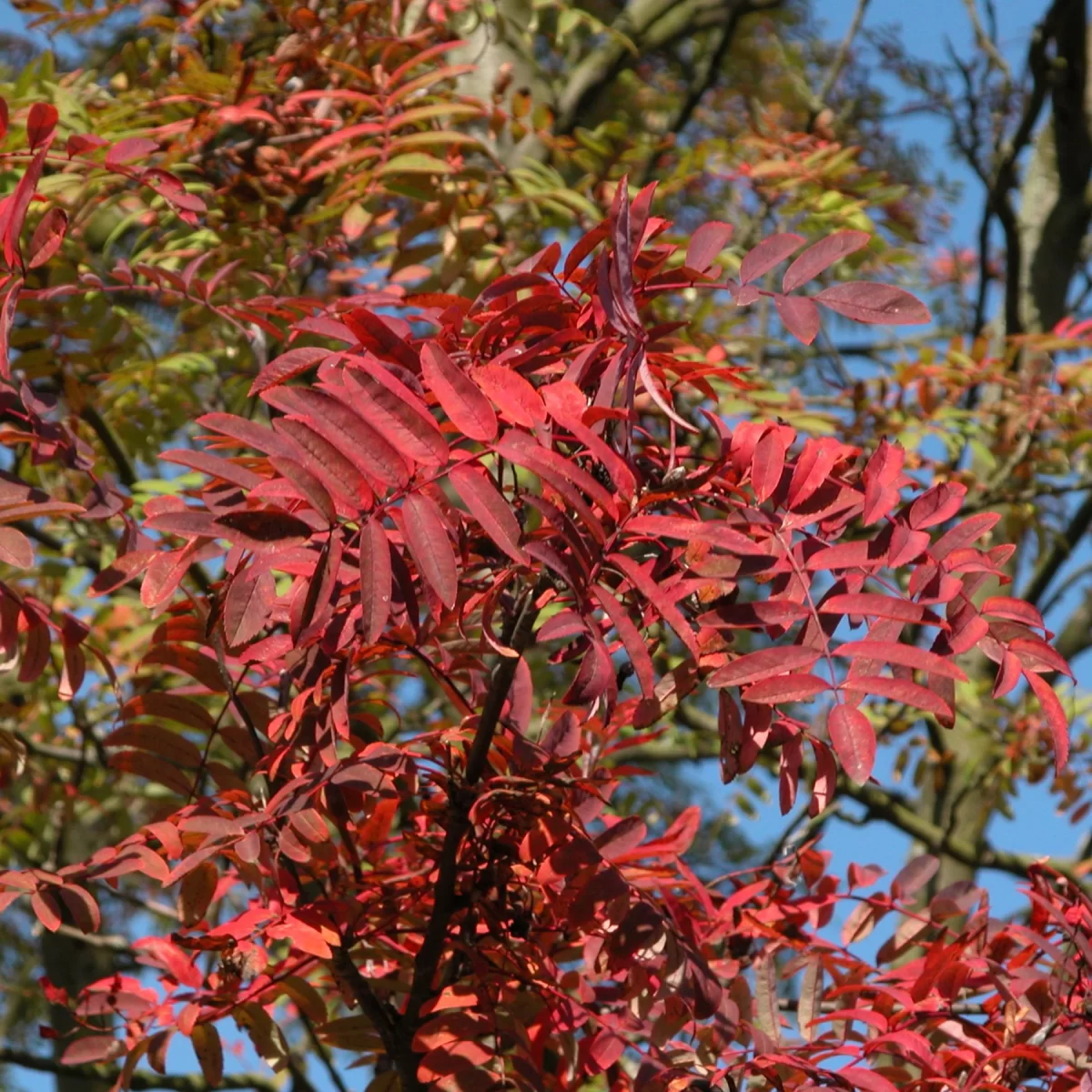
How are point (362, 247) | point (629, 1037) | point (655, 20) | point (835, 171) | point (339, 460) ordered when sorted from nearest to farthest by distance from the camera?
point (339, 460) < point (629, 1037) < point (835, 171) < point (362, 247) < point (655, 20)

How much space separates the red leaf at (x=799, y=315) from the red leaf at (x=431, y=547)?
1.31ft

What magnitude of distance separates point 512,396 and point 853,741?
0.41 metres

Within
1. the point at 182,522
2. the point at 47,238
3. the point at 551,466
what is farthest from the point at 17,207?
the point at 551,466

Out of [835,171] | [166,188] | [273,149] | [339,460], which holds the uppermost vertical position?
[835,171]

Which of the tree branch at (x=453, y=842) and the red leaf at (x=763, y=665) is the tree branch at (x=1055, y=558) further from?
the red leaf at (x=763, y=665)

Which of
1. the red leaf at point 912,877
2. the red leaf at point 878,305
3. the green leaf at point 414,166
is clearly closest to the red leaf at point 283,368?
the red leaf at point 878,305

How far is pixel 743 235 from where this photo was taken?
4.17m

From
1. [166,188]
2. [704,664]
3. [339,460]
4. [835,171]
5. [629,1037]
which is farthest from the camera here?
[835,171]

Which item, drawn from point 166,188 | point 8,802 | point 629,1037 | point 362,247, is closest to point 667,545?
point 629,1037

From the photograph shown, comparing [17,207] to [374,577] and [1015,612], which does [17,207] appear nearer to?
[374,577]

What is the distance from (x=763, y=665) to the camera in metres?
1.11

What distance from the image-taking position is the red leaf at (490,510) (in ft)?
3.59

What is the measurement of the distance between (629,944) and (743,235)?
3150mm

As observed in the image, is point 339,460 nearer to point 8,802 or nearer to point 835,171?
point 835,171
